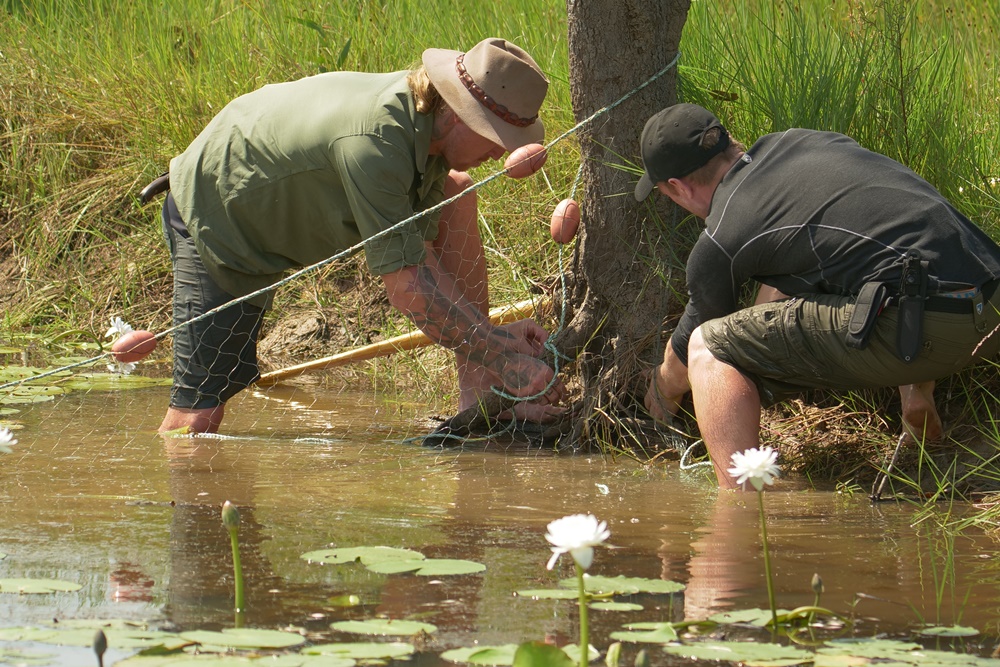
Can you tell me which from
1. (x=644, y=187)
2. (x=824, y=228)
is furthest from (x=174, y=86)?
(x=824, y=228)

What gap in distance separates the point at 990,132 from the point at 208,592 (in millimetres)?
3540

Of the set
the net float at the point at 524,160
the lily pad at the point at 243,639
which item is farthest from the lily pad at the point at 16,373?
the lily pad at the point at 243,639

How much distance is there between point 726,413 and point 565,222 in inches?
46.5

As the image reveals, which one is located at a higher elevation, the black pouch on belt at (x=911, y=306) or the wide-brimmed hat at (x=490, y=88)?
the wide-brimmed hat at (x=490, y=88)

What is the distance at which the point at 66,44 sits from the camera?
7914mm

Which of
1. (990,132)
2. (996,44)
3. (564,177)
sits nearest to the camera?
(990,132)

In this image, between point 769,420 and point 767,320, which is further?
point 769,420

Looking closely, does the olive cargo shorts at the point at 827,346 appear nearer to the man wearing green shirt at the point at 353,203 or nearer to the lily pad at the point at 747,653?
the man wearing green shirt at the point at 353,203

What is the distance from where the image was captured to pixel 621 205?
15.3ft

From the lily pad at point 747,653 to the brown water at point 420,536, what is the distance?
0.17 meters

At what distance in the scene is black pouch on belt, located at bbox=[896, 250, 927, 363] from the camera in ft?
11.4

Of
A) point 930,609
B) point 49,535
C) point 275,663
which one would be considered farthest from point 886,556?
point 49,535

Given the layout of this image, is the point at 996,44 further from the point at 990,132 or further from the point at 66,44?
the point at 66,44

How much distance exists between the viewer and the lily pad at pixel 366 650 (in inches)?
88.0
